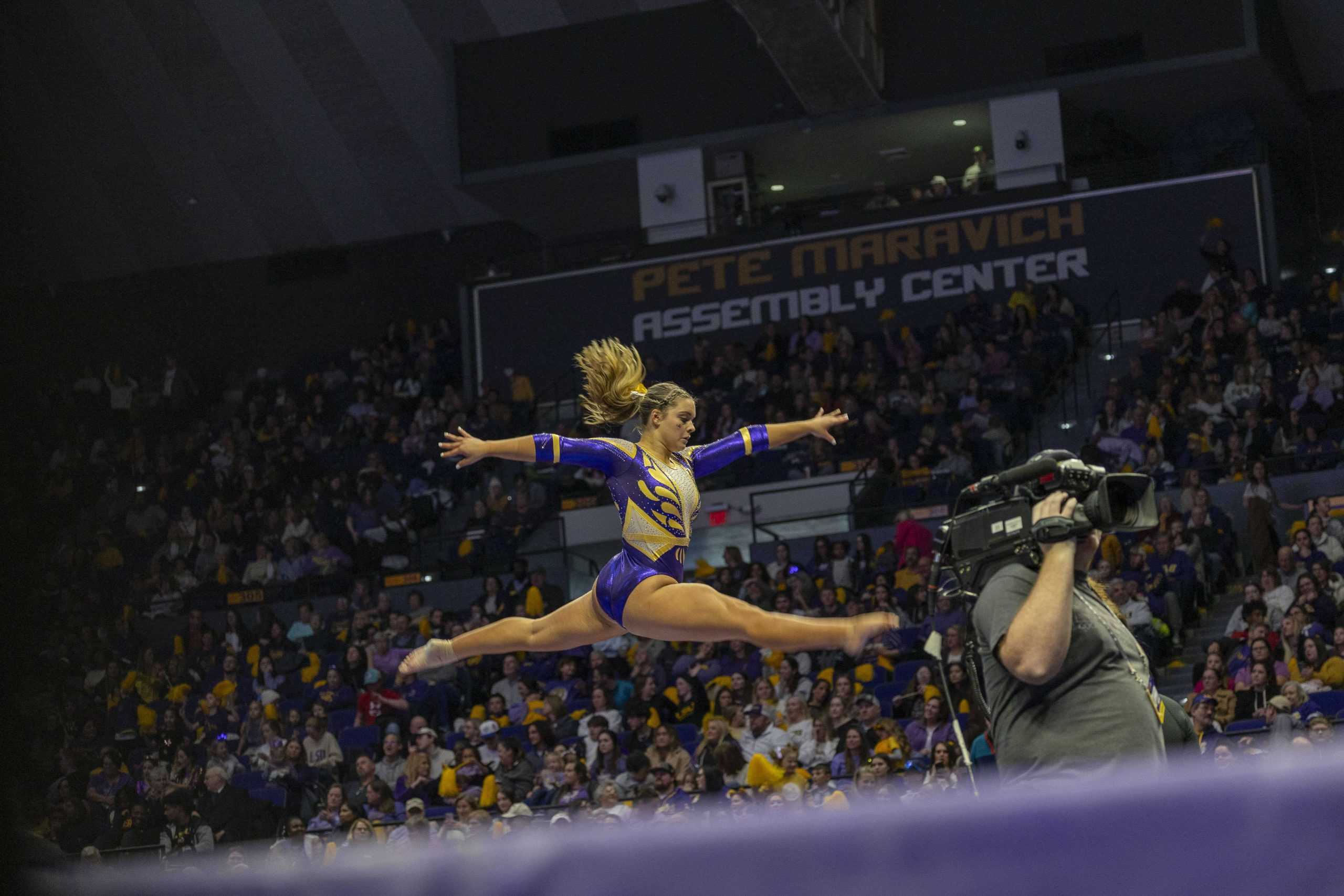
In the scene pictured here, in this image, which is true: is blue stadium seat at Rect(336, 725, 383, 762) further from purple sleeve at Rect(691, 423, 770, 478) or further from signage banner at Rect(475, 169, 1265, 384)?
signage banner at Rect(475, 169, 1265, 384)

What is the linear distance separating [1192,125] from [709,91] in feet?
23.9

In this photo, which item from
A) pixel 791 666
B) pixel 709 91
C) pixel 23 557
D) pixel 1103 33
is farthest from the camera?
pixel 709 91

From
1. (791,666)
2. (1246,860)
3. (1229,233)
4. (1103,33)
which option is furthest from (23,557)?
(1103,33)

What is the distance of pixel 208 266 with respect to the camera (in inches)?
1128

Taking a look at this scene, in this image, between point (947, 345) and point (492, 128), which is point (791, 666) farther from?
point (492, 128)

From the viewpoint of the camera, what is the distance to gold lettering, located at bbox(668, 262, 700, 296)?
76.3ft

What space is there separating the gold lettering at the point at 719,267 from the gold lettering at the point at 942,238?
2854 millimetres

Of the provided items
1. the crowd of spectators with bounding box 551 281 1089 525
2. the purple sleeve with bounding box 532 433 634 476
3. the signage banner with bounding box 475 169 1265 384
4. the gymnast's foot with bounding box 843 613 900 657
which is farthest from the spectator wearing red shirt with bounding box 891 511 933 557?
the gymnast's foot with bounding box 843 613 900 657

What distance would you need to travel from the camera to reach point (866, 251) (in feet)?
74.0

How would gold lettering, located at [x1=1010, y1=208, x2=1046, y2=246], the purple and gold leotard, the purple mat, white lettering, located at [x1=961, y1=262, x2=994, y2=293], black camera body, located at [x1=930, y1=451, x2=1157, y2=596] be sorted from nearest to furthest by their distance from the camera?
1. the purple mat
2. black camera body, located at [x1=930, y1=451, x2=1157, y2=596]
3. the purple and gold leotard
4. gold lettering, located at [x1=1010, y1=208, x2=1046, y2=246]
5. white lettering, located at [x1=961, y1=262, x2=994, y2=293]

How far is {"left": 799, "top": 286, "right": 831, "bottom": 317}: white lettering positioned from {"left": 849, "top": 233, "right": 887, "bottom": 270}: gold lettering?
0.52 meters

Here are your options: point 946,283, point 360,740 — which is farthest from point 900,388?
point 360,740

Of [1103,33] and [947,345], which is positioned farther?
[1103,33]

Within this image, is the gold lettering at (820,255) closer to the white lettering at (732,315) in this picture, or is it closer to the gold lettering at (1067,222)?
the white lettering at (732,315)
